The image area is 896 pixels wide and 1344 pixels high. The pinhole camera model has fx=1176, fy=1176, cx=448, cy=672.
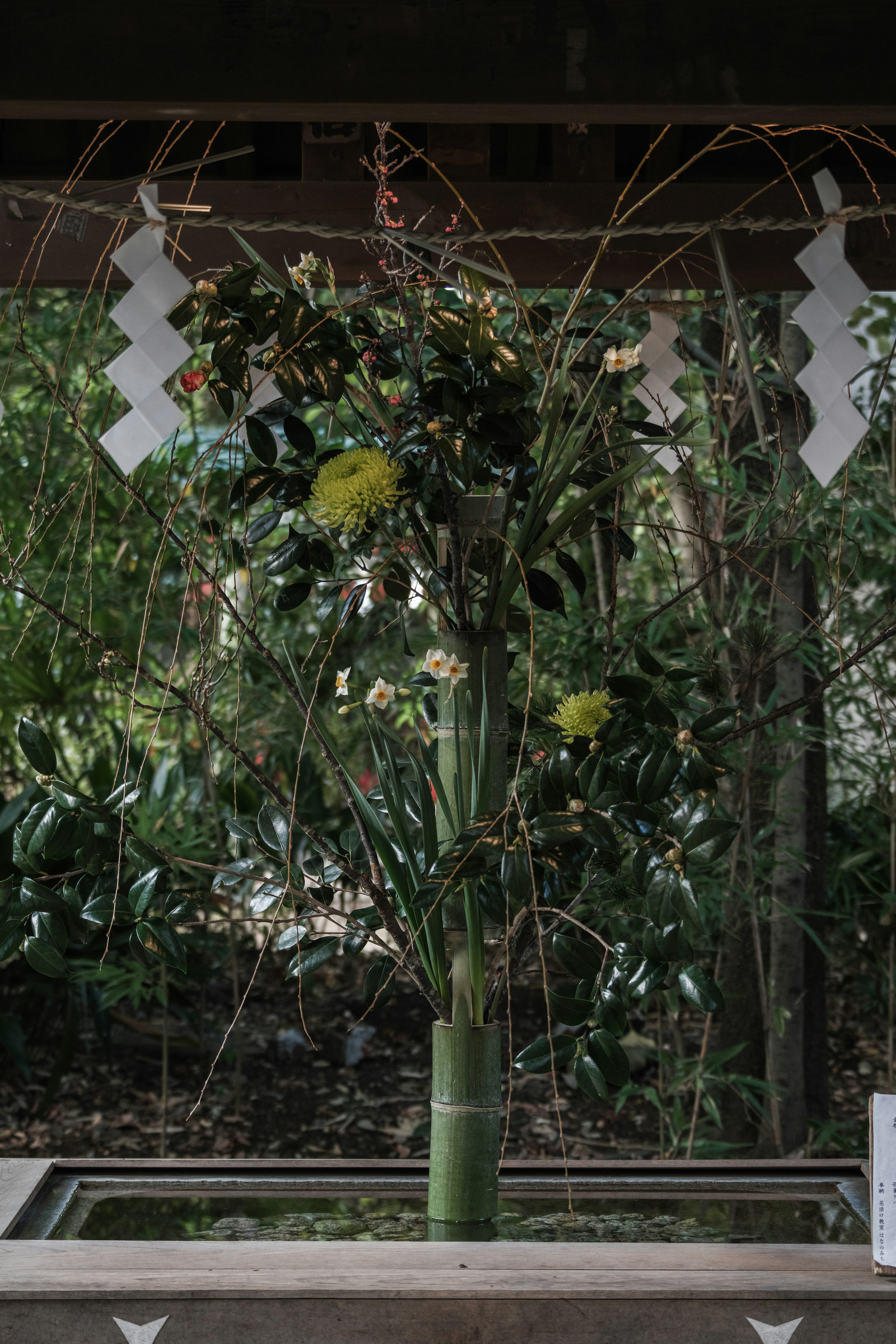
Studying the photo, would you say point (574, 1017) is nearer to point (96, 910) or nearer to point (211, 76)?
point (96, 910)

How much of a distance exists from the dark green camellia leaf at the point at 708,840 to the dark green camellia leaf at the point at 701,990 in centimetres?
14

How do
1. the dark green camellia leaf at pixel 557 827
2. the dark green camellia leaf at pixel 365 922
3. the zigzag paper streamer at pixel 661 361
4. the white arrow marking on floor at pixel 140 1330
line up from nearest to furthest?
the white arrow marking on floor at pixel 140 1330, the dark green camellia leaf at pixel 557 827, the dark green camellia leaf at pixel 365 922, the zigzag paper streamer at pixel 661 361

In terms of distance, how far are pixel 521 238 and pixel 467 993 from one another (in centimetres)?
99

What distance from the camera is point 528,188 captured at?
1537mm

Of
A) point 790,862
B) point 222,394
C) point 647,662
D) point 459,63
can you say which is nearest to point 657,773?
point 647,662

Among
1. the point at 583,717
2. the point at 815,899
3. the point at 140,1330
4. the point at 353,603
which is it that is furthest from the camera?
the point at 815,899

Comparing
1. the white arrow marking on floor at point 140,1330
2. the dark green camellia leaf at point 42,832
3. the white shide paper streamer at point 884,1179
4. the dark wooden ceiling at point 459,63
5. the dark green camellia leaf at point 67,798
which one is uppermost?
the dark wooden ceiling at point 459,63

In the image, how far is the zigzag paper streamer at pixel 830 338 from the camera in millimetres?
1308

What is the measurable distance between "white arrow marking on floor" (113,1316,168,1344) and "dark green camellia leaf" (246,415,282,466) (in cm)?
90

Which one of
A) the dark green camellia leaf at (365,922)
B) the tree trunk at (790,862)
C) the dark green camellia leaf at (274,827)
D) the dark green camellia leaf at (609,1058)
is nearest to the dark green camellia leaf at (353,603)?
the dark green camellia leaf at (274,827)

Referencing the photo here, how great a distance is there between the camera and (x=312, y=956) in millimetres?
1422

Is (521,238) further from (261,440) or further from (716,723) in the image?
(716,723)

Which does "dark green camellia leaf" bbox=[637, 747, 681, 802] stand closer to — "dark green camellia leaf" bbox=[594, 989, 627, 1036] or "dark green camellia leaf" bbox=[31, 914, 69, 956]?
"dark green camellia leaf" bbox=[594, 989, 627, 1036]

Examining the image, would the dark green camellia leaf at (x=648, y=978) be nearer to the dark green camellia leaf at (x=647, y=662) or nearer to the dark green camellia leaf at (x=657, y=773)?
the dark green camellia leaf at (x=657, y=773)
